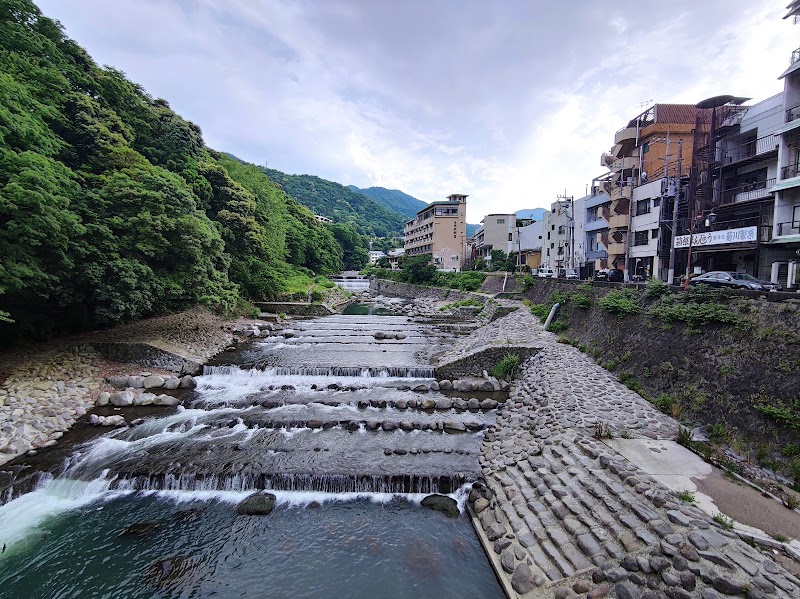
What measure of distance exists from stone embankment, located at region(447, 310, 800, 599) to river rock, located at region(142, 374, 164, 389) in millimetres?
13338

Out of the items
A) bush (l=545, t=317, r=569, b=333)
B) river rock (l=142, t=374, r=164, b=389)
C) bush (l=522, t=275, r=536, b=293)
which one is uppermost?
bush (l=522, t=275, r=536, b=293)

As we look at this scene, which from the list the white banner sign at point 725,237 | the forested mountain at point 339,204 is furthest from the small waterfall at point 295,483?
the forested mountain at point 339,204

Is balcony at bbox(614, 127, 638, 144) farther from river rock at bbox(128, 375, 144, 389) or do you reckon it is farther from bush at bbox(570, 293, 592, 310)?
river rock at bbox(128, 375, 144, 389)

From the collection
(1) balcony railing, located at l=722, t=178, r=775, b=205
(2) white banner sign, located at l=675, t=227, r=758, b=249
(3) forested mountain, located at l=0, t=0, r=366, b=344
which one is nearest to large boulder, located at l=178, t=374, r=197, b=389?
(3) forested mountain, located at l=0, t=0, r=366, b=344

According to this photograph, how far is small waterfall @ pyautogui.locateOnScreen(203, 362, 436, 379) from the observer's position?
17.4 metres

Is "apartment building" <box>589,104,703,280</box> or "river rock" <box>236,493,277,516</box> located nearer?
"river rock" <box>236,493,277,516</box>

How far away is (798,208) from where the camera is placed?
18.8 m

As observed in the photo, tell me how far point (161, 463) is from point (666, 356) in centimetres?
1522

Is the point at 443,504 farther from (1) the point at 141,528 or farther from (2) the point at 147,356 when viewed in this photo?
(2) the point at 147,356

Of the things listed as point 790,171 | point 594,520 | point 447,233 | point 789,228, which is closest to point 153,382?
point 594,520

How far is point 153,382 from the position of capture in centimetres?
1558

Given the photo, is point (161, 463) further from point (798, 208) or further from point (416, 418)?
point (798, 208)

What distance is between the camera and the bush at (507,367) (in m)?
16.6

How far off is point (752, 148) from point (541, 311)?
16.0m
